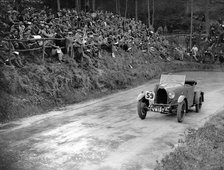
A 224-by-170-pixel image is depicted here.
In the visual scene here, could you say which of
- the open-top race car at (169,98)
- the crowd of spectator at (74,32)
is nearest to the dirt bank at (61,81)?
the crowd of spectator at (74,32)

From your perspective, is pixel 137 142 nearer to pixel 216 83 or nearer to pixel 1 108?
pixel 1 108

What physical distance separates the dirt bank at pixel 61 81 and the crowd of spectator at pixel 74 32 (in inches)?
33.1

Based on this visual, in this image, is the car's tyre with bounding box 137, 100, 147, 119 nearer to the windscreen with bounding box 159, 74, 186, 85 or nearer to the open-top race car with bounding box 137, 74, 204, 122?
the open-top race car with bounding box 137, 74, 204, 122

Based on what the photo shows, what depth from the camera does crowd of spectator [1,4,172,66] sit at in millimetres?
19281

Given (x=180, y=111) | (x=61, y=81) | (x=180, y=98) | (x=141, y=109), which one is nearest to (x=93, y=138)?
(x=141, y=109)

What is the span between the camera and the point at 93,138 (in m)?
12.5

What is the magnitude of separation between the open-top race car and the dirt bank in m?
4.88

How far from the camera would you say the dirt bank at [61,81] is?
1650 centimetres

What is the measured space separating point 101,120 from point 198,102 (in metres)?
4.61

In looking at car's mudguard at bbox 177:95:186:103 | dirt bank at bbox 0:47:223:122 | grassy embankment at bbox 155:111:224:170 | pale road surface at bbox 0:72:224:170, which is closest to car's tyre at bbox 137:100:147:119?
pale road surface at bbox 0:72:224:170

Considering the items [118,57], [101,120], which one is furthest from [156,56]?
[101,120]

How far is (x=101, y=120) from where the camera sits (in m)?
15.4

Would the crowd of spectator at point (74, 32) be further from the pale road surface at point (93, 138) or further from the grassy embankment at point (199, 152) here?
the grassy embankment at point (199, 152)

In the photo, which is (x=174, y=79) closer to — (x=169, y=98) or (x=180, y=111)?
(x=169, y=98)
